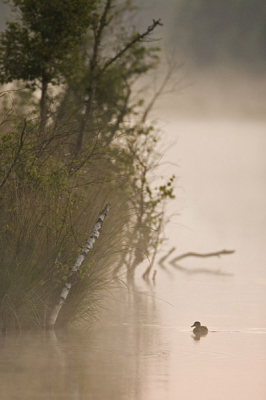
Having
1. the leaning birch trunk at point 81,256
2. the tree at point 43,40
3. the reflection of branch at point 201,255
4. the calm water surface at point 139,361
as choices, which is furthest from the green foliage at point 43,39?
the reflection of branch at point 201,255

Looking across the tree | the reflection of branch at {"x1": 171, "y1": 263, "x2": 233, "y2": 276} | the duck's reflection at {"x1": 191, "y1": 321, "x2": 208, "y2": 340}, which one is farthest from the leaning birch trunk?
the reflection of branch at {"x1": 171, "y1": 263, "x2": 233, "y2": 276}

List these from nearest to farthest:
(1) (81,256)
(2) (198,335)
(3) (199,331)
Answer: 1. (1) (81,256)
2. (2) (198,335)
3. (3) (199,331)

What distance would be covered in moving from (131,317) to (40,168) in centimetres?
349

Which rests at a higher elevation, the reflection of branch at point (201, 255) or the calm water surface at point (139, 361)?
the reflection of branch at point (201, 255)

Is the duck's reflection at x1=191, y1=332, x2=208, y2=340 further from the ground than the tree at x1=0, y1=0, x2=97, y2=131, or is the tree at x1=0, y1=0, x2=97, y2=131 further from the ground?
the tree at x1=0, y1=0, x2=97, y2=131

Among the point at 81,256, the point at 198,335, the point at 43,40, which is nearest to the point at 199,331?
the point at 198,335

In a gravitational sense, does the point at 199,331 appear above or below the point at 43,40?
below

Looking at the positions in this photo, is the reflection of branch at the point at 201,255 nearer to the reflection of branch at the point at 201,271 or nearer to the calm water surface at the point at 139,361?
the reflection of branch at the point at 201,271

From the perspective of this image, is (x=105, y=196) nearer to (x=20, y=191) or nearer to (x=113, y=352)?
(x=20, y=191)

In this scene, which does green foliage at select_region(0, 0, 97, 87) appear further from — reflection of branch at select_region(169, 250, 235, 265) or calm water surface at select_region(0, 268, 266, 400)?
reflection of branch at select_region(169, 250, 235, 265)

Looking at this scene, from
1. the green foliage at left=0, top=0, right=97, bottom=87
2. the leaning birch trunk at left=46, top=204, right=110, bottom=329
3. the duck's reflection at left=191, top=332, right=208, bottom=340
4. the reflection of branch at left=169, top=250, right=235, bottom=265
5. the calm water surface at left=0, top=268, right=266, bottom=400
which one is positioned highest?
the green foliage at left=0, top=0, right=97, bottom=87

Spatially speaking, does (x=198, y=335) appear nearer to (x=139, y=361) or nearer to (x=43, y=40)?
(x=139, y=361)

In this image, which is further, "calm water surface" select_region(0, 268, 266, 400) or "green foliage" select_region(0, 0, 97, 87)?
"green foliage" select_region(0, 0, 97, 87)

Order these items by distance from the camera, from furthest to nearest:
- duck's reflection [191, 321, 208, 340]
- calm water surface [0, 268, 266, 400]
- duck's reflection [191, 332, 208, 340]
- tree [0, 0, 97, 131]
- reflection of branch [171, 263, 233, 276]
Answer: reflection of branch [171, 263, 233, 276] → tree [0, 0, 97, 131] → duck's reflection [191, 321, 208, 340] → duck's reflection [191, 332, 208, 340] → calm water surface [0, 268, 266, 400]
